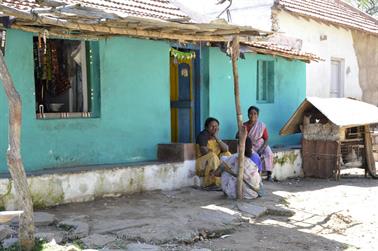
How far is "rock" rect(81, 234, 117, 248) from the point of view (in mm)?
5058

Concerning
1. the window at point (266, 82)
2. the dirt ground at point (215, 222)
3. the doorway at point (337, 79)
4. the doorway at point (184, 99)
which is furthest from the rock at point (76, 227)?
the doorway at point (337, 79)

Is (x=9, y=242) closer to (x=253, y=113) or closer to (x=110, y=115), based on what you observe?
(x=110, y=115)

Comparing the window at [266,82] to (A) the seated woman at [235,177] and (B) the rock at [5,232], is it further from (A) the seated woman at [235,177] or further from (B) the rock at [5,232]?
(B) the rock at [5,232]

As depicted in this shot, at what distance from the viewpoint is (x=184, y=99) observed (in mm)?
10055

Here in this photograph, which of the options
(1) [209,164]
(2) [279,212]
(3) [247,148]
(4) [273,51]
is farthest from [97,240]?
(4) [273,51]

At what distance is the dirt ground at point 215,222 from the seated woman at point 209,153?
43 centimetres

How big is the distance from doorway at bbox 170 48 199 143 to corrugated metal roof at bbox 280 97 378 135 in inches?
83.9

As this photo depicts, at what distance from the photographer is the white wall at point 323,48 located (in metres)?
13.3

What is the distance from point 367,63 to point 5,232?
13.6 meters

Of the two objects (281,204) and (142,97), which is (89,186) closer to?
(142,97)

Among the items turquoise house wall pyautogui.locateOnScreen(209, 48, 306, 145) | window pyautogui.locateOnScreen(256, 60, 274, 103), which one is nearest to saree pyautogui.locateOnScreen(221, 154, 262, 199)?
turquoise house wall pyautogui.locateOnScreen(209, 48, 306, 145)

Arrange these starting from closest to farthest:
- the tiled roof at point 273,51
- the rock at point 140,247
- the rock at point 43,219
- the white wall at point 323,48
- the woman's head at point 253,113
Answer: the rock at point 140,247 < the rock at point 43,219 < the woman's head at point 253,113 < the tiled roof at point 273,51 < the white wall at point 323,48

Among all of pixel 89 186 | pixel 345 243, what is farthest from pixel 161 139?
pixel 345 243

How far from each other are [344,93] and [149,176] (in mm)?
9206
